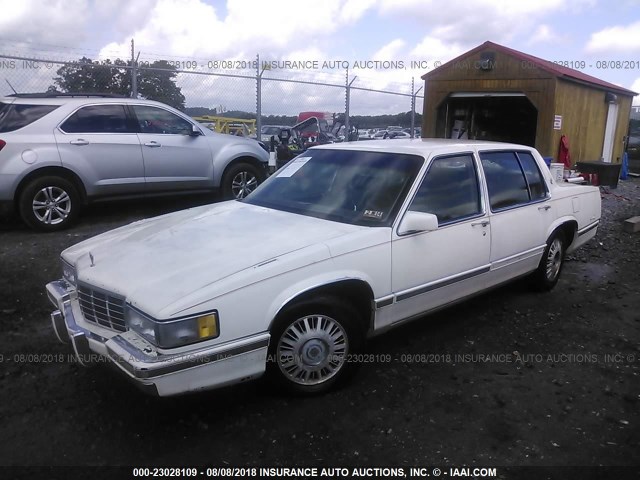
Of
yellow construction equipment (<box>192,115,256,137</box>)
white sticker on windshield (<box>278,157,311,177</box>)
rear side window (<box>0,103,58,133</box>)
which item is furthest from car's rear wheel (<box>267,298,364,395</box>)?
yellow construction equipment (<box>192,115,256,137</box>)

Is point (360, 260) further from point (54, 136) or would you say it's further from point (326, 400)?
point (54, 136)

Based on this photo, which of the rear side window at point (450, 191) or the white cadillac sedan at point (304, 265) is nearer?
the white cadillac sedan at point (304, 265)

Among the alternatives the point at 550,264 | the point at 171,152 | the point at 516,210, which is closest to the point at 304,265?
the point at 516,210

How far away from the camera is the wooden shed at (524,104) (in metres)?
11.1

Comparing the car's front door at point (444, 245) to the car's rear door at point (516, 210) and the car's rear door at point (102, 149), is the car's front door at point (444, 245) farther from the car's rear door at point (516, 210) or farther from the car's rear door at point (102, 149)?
the car's rear door at point (102, 149)

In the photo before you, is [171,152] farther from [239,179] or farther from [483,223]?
[483,223]

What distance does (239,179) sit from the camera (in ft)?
26.8

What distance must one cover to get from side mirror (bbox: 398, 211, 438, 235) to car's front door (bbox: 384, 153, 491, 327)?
6cm

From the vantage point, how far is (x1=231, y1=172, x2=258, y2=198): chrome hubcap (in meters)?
8.09

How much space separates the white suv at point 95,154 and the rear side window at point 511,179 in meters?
4.51

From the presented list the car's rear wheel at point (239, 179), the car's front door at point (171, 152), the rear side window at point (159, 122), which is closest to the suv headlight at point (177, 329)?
the car's front door at point (171, 152)

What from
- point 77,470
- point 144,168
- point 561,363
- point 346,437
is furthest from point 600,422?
point 144,168

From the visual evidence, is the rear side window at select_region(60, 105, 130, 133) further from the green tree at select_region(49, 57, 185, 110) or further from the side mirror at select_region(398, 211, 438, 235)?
the side mirror at select_region(398, 211, 438, 235)

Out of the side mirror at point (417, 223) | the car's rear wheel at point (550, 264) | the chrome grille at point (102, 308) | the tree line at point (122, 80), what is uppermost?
the tree line at point (122, 80)
